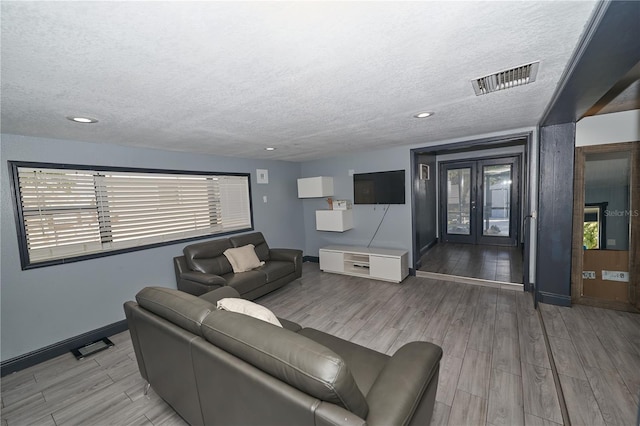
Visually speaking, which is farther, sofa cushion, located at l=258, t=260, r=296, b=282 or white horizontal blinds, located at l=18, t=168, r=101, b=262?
sofa cushion, located at l=258, t=260, r=296, b=282

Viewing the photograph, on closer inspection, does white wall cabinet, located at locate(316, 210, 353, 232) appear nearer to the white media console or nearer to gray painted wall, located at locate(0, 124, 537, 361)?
gray painted wall, located at locate(0, 124, 537, 361)

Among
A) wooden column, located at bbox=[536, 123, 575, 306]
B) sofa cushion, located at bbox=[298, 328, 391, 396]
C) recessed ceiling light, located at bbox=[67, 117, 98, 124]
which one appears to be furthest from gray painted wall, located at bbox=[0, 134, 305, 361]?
wooden column, located at bbox=[536, 123, 575, 306]

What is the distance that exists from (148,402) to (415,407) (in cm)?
206

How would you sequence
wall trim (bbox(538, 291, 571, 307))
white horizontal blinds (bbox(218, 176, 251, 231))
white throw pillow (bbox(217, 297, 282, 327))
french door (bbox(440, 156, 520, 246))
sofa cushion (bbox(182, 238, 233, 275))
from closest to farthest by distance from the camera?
1. white throw pillow (bbox(217, 297, 282, 327))
2. wall trim (bbox(538, 291, 571, 307))
3. sofa cushion (bbox(182, 238, 233, 275))
4. white horizontal blinds (bbox(218, 176, 251, 231))
5. french door (bbox(440, 156, 520, 246))

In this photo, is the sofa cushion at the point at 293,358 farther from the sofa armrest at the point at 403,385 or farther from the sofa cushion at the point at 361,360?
the sofa cushion at the point at 361,360

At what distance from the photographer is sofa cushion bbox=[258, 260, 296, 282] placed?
12.8 ft

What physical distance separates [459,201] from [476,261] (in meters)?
2.11

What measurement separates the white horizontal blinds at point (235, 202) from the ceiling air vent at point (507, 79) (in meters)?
3.77

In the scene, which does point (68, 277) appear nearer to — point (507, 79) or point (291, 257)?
point (291, 257)

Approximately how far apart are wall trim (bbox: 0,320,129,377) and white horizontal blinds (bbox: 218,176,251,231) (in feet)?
6.41

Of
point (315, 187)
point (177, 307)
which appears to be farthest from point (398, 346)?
point (315, 187)

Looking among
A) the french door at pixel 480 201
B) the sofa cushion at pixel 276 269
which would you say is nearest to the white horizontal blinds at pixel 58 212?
the sofa cushion at pixel 276 269

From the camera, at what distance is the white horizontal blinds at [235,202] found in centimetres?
448

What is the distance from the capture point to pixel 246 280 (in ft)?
11.6
